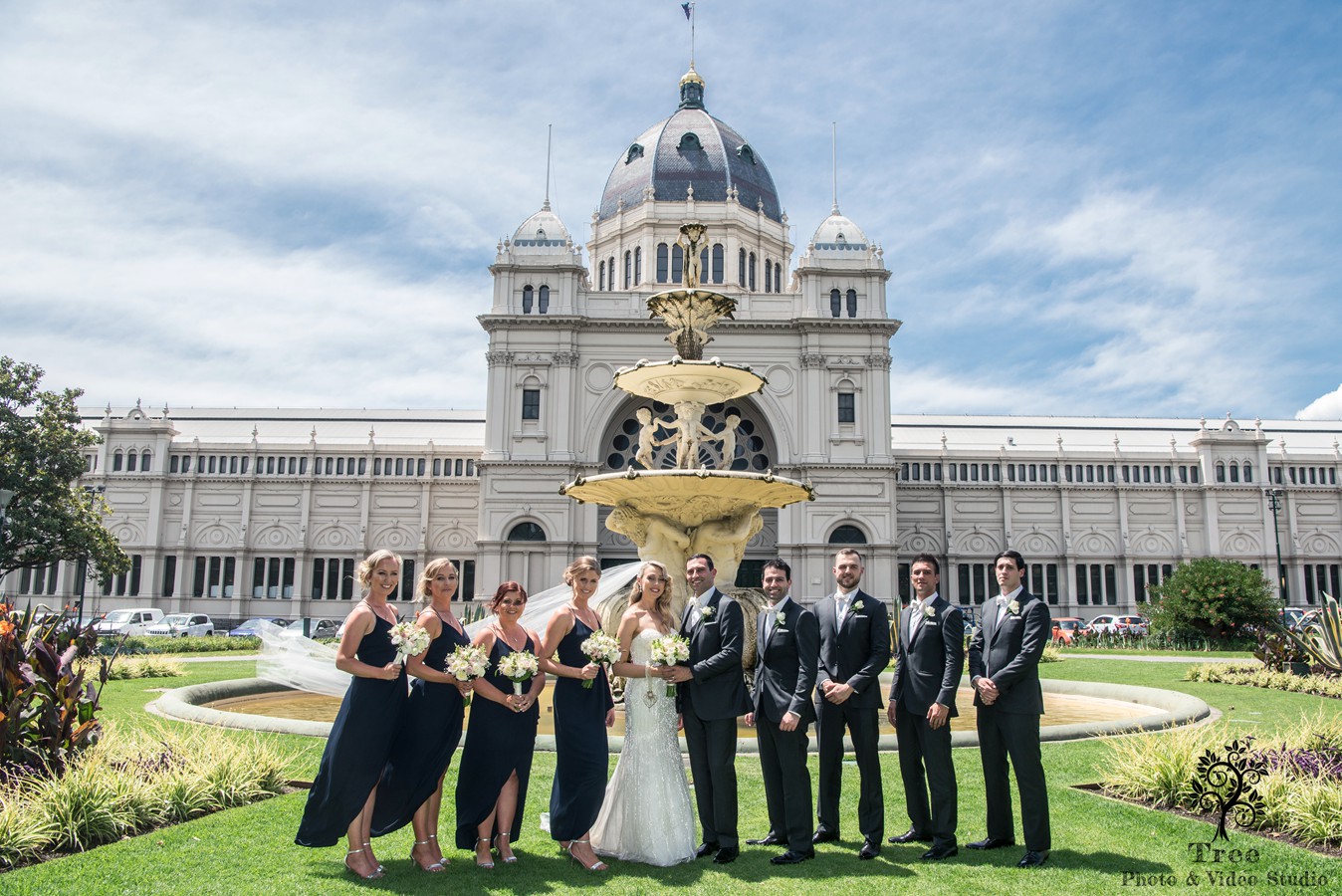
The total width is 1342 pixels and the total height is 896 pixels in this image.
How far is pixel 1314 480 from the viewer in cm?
5612

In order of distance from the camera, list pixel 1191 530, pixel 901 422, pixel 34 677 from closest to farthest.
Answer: pixel 34 677
pixel 1191 530
pixel 901 422

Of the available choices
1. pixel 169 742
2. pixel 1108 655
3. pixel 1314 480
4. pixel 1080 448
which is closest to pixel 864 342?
Result: pixel 1080 448

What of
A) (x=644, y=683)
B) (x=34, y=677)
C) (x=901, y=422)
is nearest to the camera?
(x=644, y=683)

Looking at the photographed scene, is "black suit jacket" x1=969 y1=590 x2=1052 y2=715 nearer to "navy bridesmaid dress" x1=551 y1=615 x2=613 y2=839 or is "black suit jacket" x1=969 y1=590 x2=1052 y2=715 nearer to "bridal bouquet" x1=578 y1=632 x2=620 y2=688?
"bridal bouquet" x1=578 y1=632 x2=620 y2=688

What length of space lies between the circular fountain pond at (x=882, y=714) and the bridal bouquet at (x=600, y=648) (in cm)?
343

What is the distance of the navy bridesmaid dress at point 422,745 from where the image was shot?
6.88 meters

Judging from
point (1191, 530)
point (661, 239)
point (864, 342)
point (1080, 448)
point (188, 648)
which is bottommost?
point (188, 648)

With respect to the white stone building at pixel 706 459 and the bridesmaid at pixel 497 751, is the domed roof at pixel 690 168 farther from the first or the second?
the bridesmaid at pixel 497 751

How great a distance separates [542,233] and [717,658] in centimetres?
4439

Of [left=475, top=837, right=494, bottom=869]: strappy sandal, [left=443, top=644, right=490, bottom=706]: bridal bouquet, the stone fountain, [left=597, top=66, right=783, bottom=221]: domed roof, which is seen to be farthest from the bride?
[left=597, top=66, right=783, bottom=221]: domed roof

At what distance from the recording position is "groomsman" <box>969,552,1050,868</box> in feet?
23.9

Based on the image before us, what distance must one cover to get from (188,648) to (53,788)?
26.4 metres

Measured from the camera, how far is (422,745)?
6.96m

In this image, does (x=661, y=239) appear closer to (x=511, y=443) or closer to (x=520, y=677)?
(x=511, y=443)
